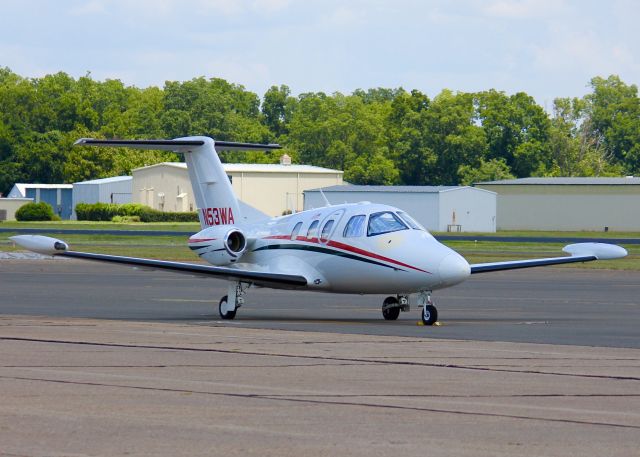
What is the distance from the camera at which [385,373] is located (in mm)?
15984

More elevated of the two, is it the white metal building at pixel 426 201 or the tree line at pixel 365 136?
the tree line at pixel 365 136

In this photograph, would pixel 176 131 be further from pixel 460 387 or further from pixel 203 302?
pixel 460 387

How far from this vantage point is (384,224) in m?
25.9

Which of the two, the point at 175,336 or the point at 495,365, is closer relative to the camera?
the point at 495,365

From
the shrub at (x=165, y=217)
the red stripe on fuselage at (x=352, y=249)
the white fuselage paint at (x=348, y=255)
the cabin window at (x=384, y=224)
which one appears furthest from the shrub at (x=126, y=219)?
the cabin window at (x=384, y=224)

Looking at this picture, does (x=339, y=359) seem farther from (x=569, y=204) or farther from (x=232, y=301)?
(x=569, y=204)

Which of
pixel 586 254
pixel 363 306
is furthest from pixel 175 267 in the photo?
pixel 586 254

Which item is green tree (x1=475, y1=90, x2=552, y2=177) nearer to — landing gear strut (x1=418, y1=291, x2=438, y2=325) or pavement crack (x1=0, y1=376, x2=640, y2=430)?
landing gear strut (x1=418, y1=291, x2=438, y2=325)

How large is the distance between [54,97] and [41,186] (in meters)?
37.8

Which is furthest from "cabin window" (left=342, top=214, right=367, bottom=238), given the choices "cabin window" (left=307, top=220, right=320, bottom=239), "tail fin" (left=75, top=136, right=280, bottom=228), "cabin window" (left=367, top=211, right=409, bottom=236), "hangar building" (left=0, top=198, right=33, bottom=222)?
"hangar building" (left=0, top=198, right=33, bottom=222)

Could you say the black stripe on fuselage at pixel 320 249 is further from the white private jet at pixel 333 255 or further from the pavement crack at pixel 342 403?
the pavement crack at pixel 342 403

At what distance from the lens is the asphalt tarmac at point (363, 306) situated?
23.5m

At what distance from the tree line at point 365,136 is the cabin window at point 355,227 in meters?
111

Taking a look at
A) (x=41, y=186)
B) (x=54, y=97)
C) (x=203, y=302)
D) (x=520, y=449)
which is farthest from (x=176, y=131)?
(x=520, y=449)
